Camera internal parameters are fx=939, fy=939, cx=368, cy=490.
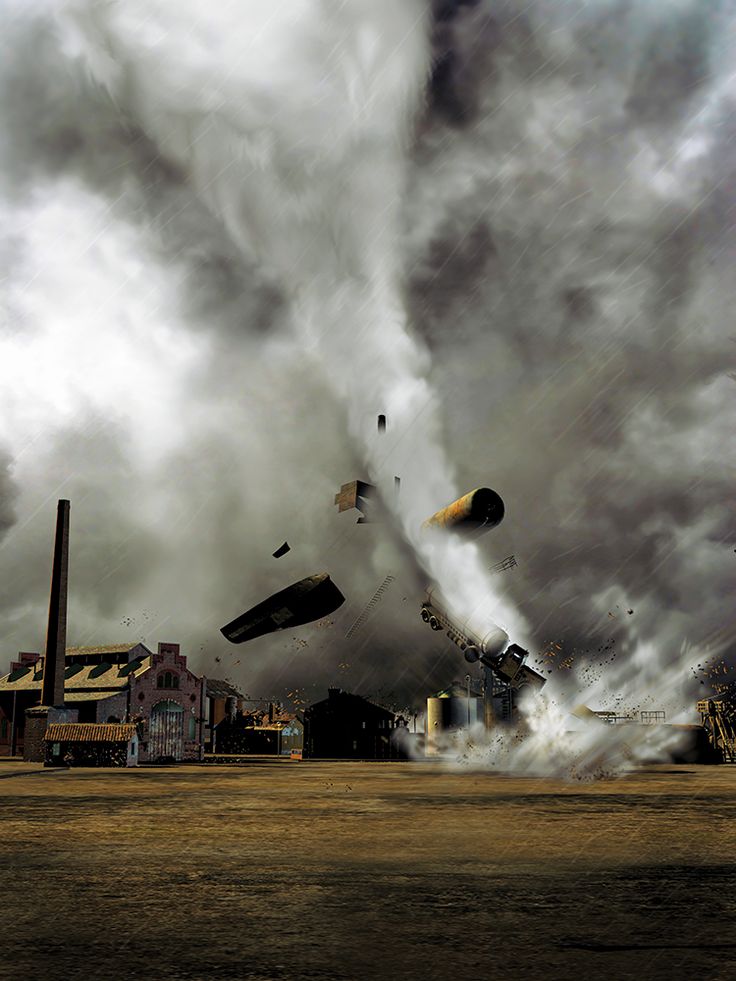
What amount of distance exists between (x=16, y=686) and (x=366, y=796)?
56.4m

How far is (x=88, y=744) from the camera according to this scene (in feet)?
179

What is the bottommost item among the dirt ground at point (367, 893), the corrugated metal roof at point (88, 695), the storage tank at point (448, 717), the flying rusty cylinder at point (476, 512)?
the dirt ground at point (367, 893)

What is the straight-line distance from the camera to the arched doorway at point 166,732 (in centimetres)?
6656

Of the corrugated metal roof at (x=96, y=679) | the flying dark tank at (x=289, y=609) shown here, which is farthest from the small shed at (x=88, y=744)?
the flying dark tank at (x=289, y=609)

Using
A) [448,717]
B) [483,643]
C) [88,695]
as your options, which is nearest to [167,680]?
[88,695]

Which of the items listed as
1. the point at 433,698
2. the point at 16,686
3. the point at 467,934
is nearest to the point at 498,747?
the point at 433,698

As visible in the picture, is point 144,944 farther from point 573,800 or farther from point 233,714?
point 233,714

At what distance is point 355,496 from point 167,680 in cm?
4166

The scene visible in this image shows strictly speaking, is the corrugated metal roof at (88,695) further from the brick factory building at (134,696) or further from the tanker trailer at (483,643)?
the tanker trailer at (483,643)

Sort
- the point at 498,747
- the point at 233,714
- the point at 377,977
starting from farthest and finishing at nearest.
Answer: the point at 233,714 → the point at 498,747 → the point at 377,977

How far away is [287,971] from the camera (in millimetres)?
7047

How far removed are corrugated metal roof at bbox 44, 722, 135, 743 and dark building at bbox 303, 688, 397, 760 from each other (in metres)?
22.8

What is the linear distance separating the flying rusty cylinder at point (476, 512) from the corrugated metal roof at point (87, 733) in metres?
32.1

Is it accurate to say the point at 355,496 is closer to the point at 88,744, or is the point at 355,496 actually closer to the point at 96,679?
the point at 88,744
